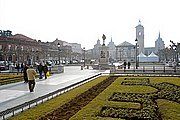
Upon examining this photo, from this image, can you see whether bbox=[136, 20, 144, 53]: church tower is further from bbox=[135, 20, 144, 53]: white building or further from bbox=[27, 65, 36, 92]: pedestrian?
bbox=[27, 65, 36, 92]: pedestrian

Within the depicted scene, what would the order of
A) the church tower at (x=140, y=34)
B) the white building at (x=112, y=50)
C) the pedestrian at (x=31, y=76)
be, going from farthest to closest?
the white building at (x=112, y=50) < the church tower at (x=140, y=34) < the pedestrian at (x=31, y=76)

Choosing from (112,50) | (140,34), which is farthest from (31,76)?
(112,50)

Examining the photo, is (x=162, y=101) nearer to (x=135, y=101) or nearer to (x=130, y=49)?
(x=135, y=101)

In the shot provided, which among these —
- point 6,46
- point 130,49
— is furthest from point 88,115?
point 130,49

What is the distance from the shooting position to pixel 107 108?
34.4ft

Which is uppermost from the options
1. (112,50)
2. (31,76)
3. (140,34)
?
(140,34)

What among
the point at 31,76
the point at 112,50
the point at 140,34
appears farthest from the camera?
the point at 112,50

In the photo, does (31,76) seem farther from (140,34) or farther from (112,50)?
(112,50)

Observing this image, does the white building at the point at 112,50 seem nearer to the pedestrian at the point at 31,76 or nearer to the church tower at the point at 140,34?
the church tower at the point at 140,34

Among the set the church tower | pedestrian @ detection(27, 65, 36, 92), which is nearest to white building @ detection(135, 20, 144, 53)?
the church tower

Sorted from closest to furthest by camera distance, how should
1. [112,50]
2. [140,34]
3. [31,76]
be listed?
[31,76] → [140,34] → [112,50]

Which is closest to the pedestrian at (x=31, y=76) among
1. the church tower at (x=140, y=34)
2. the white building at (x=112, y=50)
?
the church tower at (x=140, y=34)

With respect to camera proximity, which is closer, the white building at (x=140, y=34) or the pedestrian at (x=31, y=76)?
the pedestrian at (x=31, y=76)

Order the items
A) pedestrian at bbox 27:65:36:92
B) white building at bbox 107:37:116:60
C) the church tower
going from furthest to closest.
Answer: white building at bbox 107:37:116:60, the church tower, pedestrian at bbox 27:65:36:92
